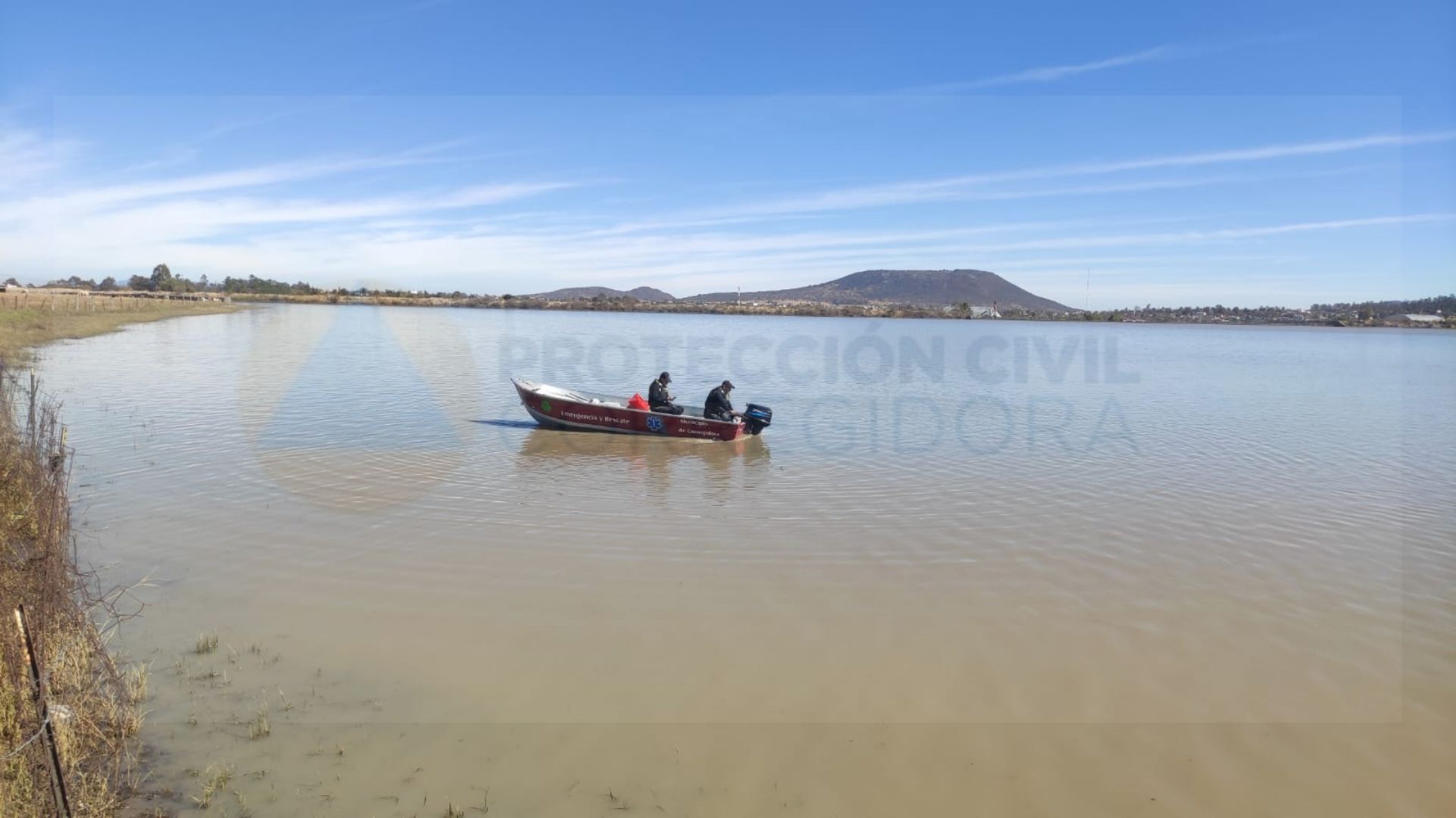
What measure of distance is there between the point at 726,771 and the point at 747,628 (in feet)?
6.80

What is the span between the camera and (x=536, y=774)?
491cm

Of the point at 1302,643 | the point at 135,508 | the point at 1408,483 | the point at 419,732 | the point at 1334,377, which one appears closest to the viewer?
the point at 419,732

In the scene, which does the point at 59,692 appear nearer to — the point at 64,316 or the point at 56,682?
the point at 56,682

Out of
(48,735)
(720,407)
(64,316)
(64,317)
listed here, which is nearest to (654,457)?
(720,407)

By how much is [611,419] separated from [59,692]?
1228 cm

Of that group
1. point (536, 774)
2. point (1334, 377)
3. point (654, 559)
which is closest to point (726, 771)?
point (536, 774)

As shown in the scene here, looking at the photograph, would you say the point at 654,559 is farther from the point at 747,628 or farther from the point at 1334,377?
the point at 1334,377

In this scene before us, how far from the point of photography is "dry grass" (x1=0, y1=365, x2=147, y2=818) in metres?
4.21

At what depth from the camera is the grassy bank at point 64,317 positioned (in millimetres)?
28272

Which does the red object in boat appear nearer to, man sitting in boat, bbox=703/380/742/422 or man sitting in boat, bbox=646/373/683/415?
man sitting in boat, bbox=703/380/742/422

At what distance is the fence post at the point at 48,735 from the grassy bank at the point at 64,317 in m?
16.2

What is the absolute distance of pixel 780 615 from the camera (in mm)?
7410

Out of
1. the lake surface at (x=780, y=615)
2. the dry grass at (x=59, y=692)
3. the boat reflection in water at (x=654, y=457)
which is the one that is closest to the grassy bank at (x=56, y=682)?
the dry grass at (x=59, y=692)

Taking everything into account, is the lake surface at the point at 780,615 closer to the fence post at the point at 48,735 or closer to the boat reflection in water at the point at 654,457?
the boat reflection in water at the point at 654,457
